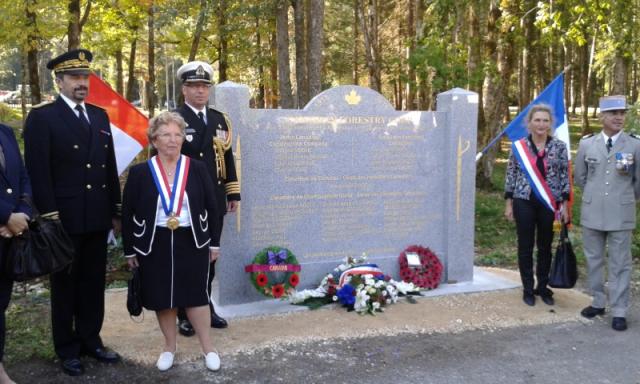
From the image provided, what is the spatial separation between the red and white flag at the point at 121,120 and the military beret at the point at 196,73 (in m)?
1.46

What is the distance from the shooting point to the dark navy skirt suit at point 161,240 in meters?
3.96

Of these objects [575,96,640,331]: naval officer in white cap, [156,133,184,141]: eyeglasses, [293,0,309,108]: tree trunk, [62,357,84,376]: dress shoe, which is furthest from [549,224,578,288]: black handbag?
[293,0,309,108]: tree trunk

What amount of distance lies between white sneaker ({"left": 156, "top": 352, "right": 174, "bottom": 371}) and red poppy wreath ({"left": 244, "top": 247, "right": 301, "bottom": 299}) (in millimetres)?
1430

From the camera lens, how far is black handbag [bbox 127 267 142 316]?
13.1ft

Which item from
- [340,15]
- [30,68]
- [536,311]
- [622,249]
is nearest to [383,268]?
[536,311]

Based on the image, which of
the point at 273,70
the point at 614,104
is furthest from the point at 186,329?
the point at 273,70

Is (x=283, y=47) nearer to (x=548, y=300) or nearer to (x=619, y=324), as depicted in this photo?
(x=548, y=300)

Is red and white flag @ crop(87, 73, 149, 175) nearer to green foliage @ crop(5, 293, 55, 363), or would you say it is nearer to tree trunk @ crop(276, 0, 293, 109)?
green foliage @ crop(5, 293, 55, 363)

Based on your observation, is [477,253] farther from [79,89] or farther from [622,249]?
[79,89]

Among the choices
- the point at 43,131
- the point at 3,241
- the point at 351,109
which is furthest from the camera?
the point at 351,109

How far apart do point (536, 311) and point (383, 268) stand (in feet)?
4.94

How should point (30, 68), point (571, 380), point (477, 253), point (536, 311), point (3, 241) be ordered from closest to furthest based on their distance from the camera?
point (3, 241), point (571, 380), point (536, 311), point (477, 253), point (30, 68)

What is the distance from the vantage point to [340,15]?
31219mm

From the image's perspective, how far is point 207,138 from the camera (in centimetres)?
482
